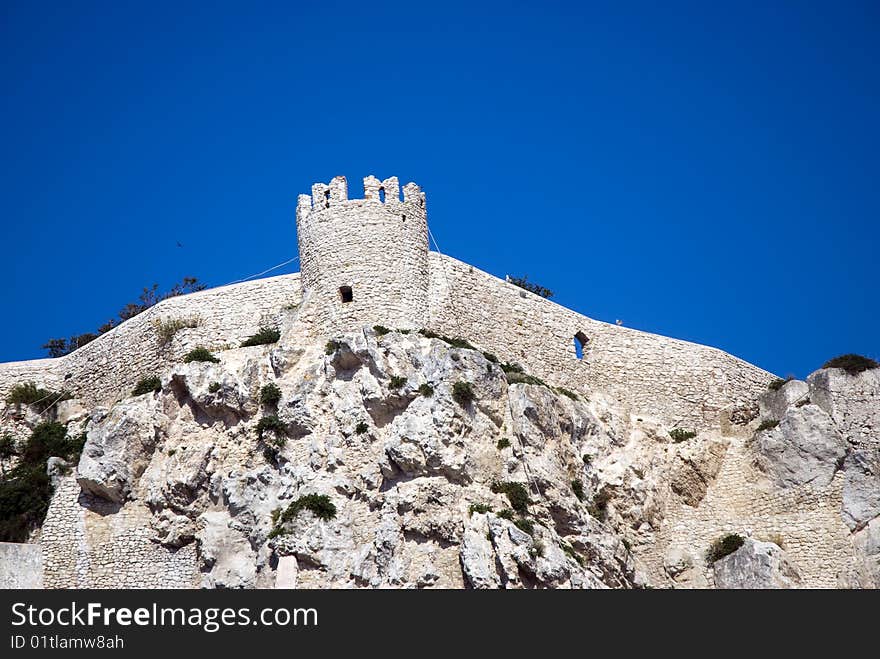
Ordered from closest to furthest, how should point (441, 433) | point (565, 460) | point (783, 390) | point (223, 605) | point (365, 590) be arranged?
point (223, 605)
point (365, 590)
point (441, 433)
point (565, 460)
point (783, 390)

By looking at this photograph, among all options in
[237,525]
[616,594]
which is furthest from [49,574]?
[616,594]

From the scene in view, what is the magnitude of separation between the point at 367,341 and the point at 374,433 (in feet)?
8.92

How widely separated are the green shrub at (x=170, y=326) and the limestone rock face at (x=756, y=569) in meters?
15.5

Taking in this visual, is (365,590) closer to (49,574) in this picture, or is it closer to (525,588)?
(525,588)

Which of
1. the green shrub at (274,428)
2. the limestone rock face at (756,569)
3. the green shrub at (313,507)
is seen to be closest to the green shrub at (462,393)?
the green shrub at (313,507)

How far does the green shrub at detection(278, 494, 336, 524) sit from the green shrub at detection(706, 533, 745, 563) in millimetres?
10484

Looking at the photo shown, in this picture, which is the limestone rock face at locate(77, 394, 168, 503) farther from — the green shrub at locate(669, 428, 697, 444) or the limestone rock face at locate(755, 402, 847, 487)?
the limestone rock face at locate(755, 402, 847, 487)

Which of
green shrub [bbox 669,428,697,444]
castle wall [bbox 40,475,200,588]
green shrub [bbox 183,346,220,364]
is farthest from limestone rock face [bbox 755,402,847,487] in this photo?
castle wall [bbox 40,475,200,588]

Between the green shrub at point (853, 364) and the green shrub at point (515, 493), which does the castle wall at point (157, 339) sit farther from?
the green shrub at point (853, 364)

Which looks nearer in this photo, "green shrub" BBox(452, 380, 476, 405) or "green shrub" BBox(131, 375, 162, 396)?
"green shrub" BBox(452, 380, 476, 405)

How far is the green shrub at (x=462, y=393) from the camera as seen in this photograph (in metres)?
36.8

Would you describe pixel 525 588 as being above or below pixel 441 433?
below

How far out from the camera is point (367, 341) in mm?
38156

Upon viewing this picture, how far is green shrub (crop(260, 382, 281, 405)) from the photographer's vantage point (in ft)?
125
